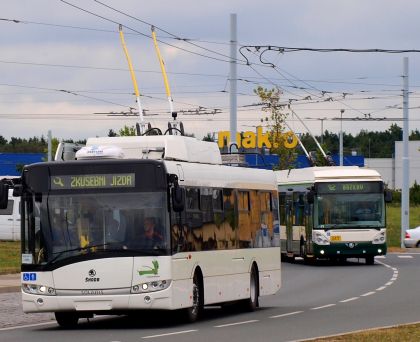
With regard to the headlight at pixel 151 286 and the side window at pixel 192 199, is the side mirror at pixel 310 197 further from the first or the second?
the headlight at pixel 151 286

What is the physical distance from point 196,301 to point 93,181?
2.53 m

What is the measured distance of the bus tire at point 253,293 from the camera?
24.5 m

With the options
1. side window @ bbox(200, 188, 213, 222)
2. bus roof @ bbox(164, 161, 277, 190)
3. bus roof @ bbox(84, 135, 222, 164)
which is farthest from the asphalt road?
bus roof @ bbox(84, 135, 222, 164)

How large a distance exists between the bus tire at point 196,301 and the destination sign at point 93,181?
2054 millimetres

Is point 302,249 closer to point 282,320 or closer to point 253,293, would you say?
point 253,293

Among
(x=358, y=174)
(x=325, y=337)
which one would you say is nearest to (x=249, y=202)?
(x=325, y=337)

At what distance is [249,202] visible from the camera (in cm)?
2484

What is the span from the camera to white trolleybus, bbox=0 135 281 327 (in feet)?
65.2

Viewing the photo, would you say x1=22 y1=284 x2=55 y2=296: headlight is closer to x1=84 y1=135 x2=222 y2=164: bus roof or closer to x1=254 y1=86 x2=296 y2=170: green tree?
x1=84 y1=135 x2=222 y2=164: bus roof

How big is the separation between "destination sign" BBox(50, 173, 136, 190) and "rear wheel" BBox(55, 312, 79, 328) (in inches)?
78.2

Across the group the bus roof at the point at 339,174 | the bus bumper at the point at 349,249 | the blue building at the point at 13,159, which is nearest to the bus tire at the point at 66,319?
the bus bumper at the point at 349,249

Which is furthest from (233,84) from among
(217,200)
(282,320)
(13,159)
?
(13,159)

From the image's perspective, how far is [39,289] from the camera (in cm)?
2014

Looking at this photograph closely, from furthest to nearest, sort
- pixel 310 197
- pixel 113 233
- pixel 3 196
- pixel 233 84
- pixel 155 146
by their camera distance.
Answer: pixel 310 197 < pixel 233 84 < pixel 155 146 < pixel 113 233 < pixel 3 196
